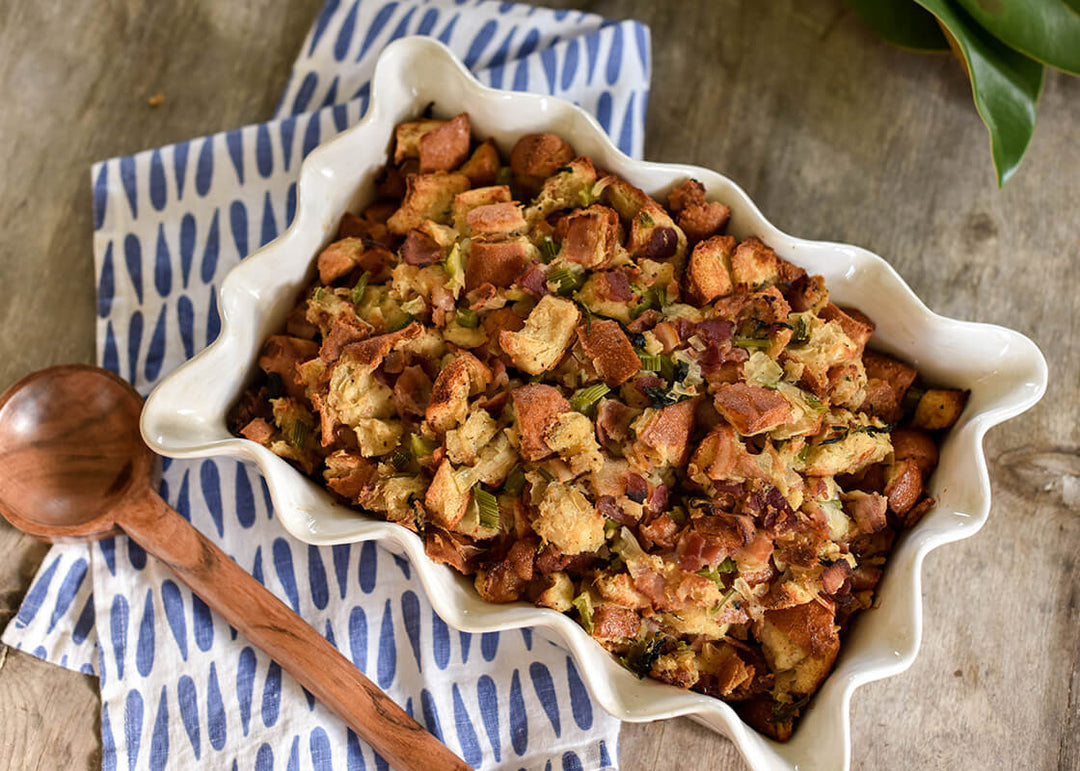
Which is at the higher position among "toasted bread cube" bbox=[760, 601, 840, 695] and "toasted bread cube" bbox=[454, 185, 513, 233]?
"toasted bread cube" bbox=[454, 185, 513, 233]

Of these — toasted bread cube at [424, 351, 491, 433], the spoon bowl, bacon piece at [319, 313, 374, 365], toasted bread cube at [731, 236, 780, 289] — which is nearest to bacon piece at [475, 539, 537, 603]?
toasted bread cube at [424, 351, 491, 433]

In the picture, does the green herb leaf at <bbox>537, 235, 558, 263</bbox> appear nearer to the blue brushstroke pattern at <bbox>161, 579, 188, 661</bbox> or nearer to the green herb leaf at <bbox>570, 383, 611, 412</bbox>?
the green herb leaf at <bbox>570, 383, 611, 412</bbox>

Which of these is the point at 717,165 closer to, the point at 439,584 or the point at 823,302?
the point at 823,302

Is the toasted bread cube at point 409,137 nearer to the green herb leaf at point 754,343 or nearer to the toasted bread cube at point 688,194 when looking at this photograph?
the toasted bread cube at point 688,194

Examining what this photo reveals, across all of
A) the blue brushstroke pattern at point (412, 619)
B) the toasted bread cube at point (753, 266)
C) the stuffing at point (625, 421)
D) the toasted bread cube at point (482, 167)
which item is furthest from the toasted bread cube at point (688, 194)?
the blue brushstroke pattern at point (412, 619)

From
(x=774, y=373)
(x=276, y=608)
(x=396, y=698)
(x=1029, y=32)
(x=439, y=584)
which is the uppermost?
(x=1029, y=32)

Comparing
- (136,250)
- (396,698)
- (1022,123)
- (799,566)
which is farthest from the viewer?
(136,250)

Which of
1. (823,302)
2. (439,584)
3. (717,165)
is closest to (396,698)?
(439,584)
